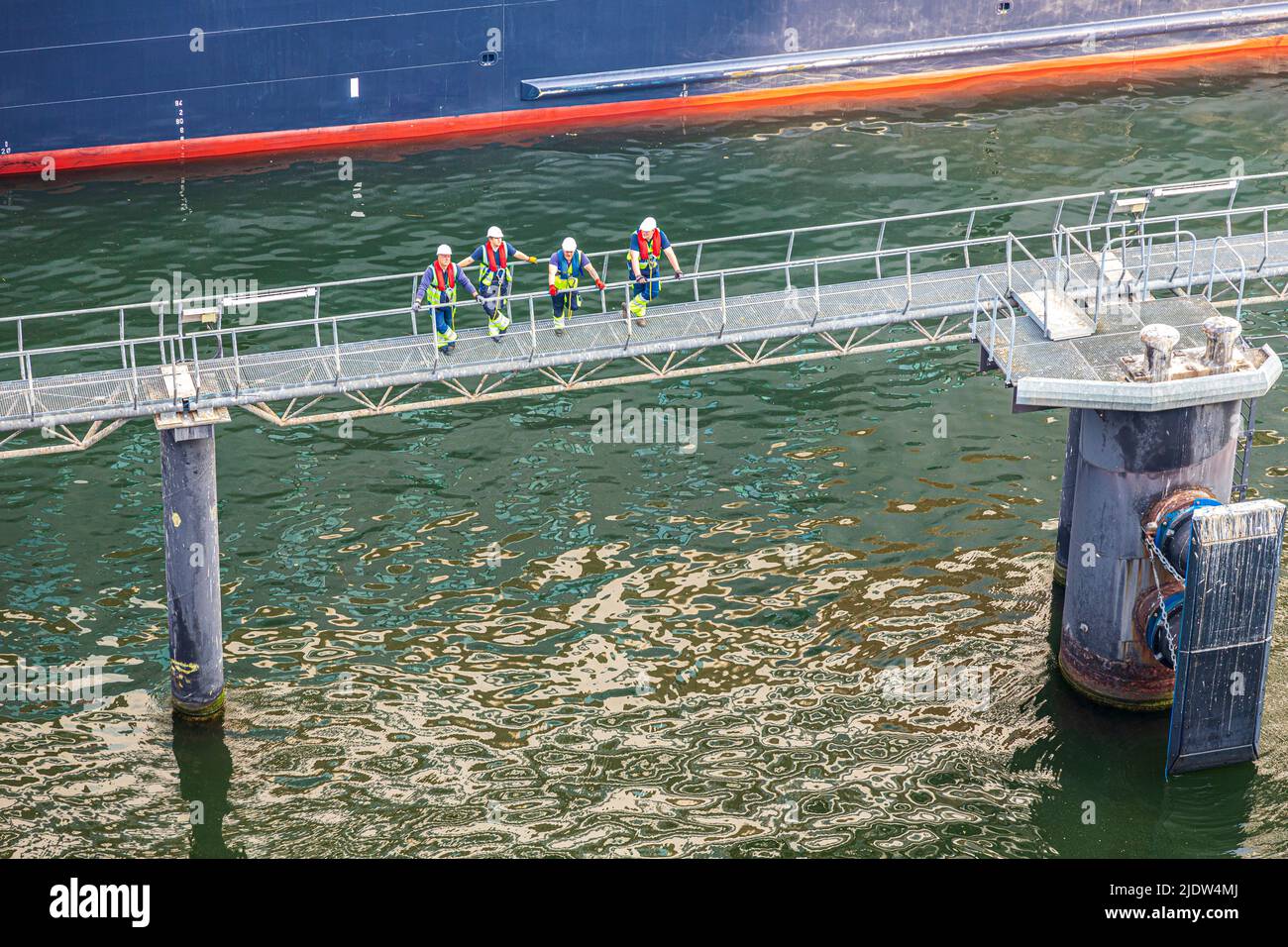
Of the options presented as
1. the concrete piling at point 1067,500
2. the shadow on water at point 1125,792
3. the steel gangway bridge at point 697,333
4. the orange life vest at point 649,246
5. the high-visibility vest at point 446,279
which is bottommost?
the shadow on water at point 1125,792

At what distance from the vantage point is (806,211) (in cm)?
4697

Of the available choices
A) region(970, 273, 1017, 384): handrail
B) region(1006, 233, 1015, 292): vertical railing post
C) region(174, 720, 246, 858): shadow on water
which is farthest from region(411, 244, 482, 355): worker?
region(1006, 233, 1015, 292): vertical railing post

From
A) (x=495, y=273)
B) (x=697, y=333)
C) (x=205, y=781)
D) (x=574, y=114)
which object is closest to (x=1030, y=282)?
(x=697, y=333)

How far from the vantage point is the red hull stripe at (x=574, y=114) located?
49.9m

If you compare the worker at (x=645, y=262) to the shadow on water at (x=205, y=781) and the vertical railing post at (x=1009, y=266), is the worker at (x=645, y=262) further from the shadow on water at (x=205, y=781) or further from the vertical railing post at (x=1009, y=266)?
the shadow on water at (x=205, y=781)

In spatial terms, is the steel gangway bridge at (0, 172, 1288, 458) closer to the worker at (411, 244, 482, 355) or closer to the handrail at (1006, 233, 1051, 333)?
the handrail at (1006, 233, 1051, 333)

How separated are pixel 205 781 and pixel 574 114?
3030cm

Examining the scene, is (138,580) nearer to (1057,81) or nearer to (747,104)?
(747,104)

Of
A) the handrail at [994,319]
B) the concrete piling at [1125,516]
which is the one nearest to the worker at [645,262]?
the handrail at [994,319]

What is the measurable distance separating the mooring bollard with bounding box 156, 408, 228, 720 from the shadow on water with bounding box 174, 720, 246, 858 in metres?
0.64

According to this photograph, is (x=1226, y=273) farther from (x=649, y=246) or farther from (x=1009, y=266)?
(x=649, y=246)

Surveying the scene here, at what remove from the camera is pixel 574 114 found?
5312 cm

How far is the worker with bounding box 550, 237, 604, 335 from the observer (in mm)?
29656

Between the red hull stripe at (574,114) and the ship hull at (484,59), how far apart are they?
0.06 m
